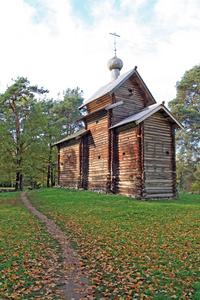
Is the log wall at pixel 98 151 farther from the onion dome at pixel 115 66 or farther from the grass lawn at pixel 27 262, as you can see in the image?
the grass lawn at pixel 27 262

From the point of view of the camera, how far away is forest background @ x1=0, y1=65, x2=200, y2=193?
29.1m

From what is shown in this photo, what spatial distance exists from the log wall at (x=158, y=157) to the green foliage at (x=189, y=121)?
1742 centimetres

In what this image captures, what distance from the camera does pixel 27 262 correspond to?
20.4 feet

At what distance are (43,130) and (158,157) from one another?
976 inches

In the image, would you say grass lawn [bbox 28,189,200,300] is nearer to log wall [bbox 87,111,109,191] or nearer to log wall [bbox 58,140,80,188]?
log wall [bbox 87,111,109,191]

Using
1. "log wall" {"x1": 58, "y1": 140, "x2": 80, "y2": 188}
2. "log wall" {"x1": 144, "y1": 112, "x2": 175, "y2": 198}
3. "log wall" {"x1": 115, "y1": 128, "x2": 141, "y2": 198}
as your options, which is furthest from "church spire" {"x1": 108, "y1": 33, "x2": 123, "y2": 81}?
"log wall" {"x1": 144, "y1": 112, "x2": 175, "y2": 198}

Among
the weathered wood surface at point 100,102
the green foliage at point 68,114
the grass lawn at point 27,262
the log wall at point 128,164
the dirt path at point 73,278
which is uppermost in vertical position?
the green foliage at point 68,114

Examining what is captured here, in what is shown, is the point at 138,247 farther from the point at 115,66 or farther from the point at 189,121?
the point at 189,121

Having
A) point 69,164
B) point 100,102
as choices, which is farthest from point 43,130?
point 100,102

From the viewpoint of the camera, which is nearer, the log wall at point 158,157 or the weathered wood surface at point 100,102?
the log wall at point 158,157

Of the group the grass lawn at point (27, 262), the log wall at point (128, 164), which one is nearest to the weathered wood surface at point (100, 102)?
the log wall at point (128, 164)

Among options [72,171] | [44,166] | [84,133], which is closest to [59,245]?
[84,133]

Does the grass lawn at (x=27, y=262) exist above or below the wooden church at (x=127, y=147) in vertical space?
below

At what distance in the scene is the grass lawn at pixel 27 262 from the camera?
4.80 metres
